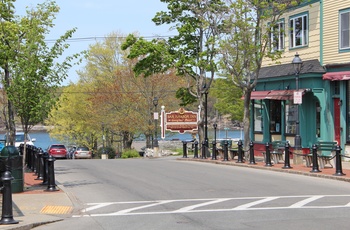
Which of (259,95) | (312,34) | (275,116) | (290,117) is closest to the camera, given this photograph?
(312,34)

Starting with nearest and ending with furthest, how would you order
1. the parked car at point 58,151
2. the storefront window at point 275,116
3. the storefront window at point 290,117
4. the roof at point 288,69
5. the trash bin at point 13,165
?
1. the trash bin at point 13,165
2. the roof at point 288,69
3. the storefront window at point 290,117
4. the storefront window at point 275,116
5. the parked car at point 58,151

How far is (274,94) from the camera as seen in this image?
1137 inches

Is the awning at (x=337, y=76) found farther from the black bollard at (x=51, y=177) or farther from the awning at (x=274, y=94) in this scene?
the black bollard at (x=51, y=177)

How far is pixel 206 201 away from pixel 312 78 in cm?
1396

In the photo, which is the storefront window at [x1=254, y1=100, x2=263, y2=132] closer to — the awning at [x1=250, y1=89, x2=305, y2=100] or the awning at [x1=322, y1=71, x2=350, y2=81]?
the awning at [x1=250, y1=89, x2=305, y2=100]

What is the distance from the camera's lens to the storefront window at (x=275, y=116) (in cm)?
3044

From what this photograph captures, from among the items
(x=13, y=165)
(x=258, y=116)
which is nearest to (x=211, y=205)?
(x=13, y=165)

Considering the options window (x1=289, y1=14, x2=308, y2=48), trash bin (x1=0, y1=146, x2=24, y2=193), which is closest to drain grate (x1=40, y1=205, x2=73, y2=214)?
trash bin (x1=0, y1=146, x2=24, y2=193)

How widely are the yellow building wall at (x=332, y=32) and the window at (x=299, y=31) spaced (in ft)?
5.41

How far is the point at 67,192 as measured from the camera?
16.4 meters

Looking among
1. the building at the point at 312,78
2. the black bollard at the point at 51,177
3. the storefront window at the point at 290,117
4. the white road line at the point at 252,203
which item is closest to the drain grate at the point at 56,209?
the black bollard at the point at 51,177

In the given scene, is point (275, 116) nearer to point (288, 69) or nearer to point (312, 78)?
point (288, 69)

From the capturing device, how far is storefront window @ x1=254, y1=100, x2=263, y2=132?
32.3 metres

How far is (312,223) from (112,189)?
7.83 metres
